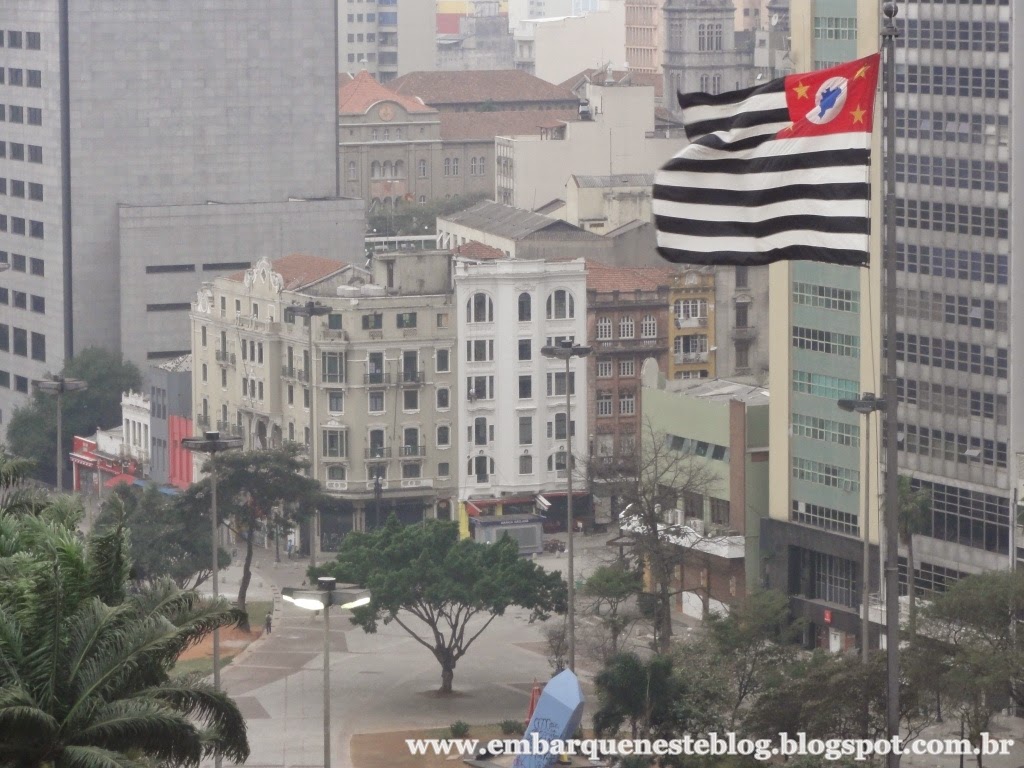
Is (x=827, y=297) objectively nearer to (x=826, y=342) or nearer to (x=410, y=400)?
(x=826, y=342)

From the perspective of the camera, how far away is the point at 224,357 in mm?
139750

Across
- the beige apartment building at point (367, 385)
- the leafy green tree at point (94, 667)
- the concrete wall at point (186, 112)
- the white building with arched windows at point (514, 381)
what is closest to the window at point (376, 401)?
the beige apartment building at point (367, 385)

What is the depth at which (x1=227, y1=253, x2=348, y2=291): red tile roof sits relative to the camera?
134500mm

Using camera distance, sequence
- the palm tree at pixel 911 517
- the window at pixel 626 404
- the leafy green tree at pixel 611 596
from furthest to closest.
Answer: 1. the window at pixel 626 404
2. the palm tree at pixel 911 517
3. the leafy green tree at pixel 611 596

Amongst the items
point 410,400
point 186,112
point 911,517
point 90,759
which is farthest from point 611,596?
point 186,112

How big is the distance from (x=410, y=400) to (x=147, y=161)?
4883 cm

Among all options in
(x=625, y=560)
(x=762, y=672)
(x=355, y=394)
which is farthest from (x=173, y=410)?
(x=762, y=672)

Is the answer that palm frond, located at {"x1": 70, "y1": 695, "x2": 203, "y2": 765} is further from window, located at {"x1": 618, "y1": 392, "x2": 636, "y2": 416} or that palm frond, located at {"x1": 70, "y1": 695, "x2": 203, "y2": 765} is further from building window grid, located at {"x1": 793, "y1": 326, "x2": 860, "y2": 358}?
window, located at {"x1": 618, "y1": 392, "x2": 636, "y2": 416}

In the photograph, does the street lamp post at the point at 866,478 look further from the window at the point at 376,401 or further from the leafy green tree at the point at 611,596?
the window at the point at 376,401

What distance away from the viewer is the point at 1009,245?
95.8 m

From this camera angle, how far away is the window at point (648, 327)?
136625 millimetres

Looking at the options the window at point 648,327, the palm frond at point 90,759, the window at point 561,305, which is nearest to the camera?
the palm frond at point 90,759

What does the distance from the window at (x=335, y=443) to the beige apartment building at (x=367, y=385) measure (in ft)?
0.17

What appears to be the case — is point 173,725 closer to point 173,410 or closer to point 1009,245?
point 1009,245
